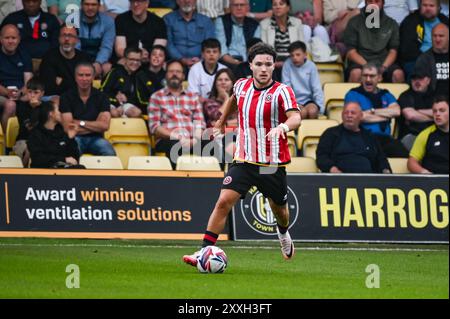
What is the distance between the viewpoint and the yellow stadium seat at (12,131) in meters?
18.0

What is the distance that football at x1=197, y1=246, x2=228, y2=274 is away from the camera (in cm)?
1207

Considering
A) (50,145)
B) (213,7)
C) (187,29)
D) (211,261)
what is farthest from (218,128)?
(213,7)

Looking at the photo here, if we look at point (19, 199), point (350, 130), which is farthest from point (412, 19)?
point (19, 199)

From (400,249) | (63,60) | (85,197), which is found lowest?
(400,249)

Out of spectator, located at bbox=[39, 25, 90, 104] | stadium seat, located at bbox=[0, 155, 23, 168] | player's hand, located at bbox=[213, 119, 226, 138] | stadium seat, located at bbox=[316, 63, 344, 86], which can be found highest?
spectator, located at bbox=[39, 25, 90, 104]

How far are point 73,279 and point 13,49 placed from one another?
8392mm

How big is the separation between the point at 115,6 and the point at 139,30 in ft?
2.79

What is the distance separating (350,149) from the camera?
59.5 ft

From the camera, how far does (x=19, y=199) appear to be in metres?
16.6

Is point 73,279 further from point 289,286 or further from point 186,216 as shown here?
point 186,216

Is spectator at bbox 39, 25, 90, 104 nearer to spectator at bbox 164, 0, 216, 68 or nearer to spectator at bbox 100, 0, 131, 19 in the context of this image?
spectator at bbox 100, 0, 131, 19

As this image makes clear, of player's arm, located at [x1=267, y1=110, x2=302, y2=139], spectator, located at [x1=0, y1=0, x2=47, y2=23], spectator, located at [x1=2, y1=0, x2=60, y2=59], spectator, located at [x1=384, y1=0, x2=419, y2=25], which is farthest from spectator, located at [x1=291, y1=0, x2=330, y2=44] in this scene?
player's arm, located at [x1=267, y1=110, x2=302, y2=139]

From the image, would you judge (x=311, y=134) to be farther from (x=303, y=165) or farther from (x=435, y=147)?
(x=435, y=147)

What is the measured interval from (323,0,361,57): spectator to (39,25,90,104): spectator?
5.00 meters
